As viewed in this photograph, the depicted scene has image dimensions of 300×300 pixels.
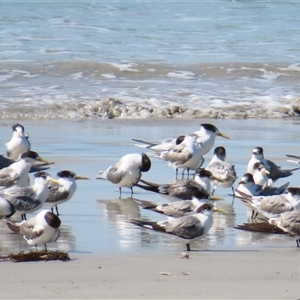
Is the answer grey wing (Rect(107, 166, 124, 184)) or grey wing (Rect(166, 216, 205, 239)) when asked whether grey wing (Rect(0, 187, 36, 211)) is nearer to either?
grey wing (Rect(166, 216, 205, 239))

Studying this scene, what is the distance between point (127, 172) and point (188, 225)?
7.70ft

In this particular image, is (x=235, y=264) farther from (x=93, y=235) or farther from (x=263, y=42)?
(x=263, y=42)

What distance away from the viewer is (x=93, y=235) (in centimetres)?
648

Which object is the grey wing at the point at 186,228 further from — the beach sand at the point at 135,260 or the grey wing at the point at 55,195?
the grey wing at the point at 55,195

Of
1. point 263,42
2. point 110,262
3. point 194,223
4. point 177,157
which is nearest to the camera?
point 110,262

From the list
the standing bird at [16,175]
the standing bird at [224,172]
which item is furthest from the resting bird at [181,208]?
the standing bird at [16,175]

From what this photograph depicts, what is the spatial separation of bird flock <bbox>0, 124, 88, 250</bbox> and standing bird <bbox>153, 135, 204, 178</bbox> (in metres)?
1.44

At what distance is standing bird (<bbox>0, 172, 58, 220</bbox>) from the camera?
6.82m

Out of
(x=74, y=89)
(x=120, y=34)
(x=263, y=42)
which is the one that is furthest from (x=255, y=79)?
(x=120, y=34)

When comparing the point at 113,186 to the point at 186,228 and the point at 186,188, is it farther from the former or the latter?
the point at 186,228

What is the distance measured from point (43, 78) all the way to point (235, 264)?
12.1 m

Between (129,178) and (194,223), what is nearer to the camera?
(194,223)

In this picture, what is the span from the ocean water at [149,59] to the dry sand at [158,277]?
8.43m

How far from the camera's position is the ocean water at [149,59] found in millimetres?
14555
